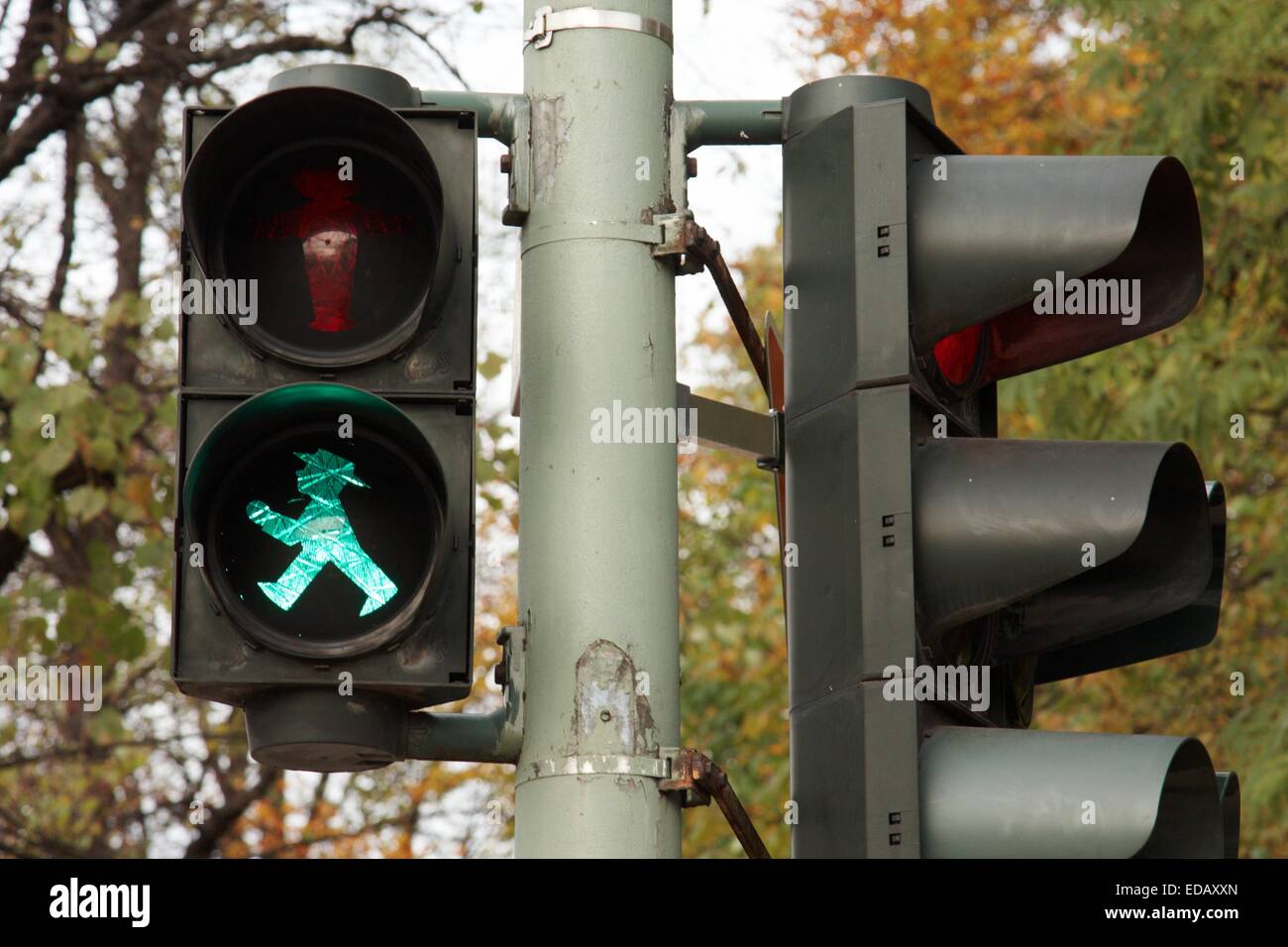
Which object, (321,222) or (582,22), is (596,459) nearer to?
(321,222)

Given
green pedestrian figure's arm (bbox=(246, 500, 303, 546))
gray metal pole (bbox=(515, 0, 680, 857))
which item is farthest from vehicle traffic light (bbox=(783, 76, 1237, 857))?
green pedestrian figure's arm (bbox=(246, 500, 303, 546))

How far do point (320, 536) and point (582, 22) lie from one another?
1008 mm

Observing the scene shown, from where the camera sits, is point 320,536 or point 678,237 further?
point 678,237

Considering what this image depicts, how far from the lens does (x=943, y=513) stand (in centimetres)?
332

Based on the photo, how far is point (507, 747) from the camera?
10.5 feet

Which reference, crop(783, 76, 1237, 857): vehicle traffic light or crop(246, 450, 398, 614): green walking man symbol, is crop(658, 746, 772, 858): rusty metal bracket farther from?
crop(246, 450, 398, 614): green walking man symbol

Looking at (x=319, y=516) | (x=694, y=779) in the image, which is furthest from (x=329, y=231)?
(x=694, y=779)

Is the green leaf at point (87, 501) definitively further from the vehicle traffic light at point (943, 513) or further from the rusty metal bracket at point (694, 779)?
the rusty metal bracket at point (694, 779)

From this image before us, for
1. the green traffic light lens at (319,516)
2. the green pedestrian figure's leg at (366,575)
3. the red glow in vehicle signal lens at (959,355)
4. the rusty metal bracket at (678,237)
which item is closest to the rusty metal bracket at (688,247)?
the rusty metal bracket at (678,237)

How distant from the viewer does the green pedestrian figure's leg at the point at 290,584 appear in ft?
10.1

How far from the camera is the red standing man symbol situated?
10.8ft

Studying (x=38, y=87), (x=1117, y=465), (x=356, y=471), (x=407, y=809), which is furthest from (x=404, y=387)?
(x=407, y=809)

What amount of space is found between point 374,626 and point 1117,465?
48.8 inches
